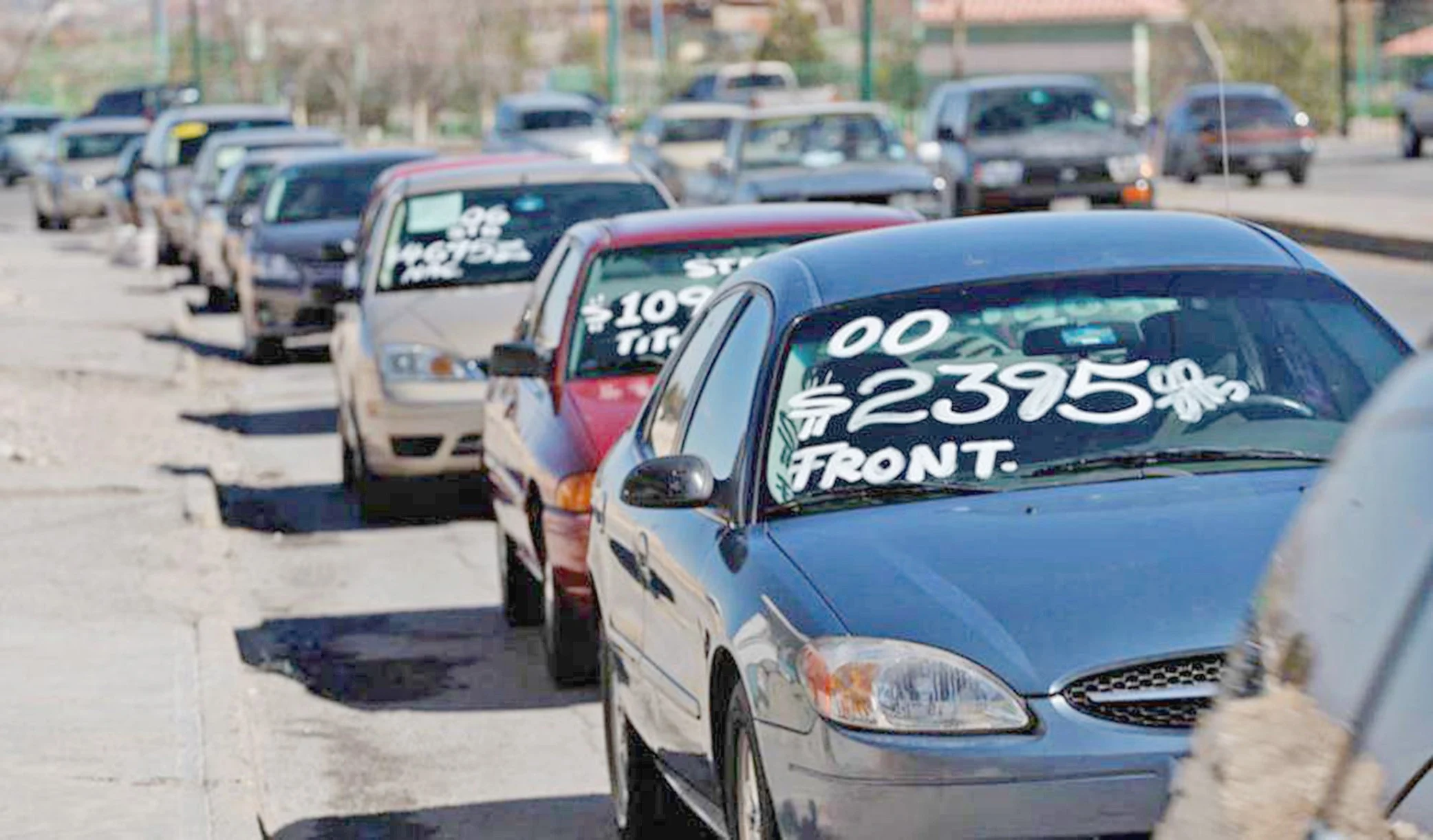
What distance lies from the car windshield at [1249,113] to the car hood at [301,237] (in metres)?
24.0

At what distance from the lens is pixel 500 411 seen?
1103 centimetres

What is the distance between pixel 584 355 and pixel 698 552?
4.26 m

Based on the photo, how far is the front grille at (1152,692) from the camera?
5.02m

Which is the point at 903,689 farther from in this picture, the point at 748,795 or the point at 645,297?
the point at 645,297

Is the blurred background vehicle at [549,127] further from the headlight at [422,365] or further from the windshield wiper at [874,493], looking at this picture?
the windshield wiper at [874,493]

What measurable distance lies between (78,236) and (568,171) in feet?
105

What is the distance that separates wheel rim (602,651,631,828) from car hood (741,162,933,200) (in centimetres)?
1723

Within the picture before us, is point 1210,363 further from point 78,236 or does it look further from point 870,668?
point 78,236

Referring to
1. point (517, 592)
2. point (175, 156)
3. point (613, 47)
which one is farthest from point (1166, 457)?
point (613, 47)

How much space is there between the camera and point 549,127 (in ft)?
149

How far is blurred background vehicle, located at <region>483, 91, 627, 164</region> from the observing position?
4416cm

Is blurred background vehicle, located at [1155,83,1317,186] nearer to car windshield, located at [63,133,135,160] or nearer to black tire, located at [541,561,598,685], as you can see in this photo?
car windshield, located at [63,133,135,160]

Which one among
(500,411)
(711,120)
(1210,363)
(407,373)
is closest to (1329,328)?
(1210,363)

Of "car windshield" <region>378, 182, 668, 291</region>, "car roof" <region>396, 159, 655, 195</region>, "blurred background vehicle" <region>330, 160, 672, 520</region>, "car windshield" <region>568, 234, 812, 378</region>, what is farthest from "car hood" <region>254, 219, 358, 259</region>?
"car windshield" <region>568, 234, 812, 378</region>
